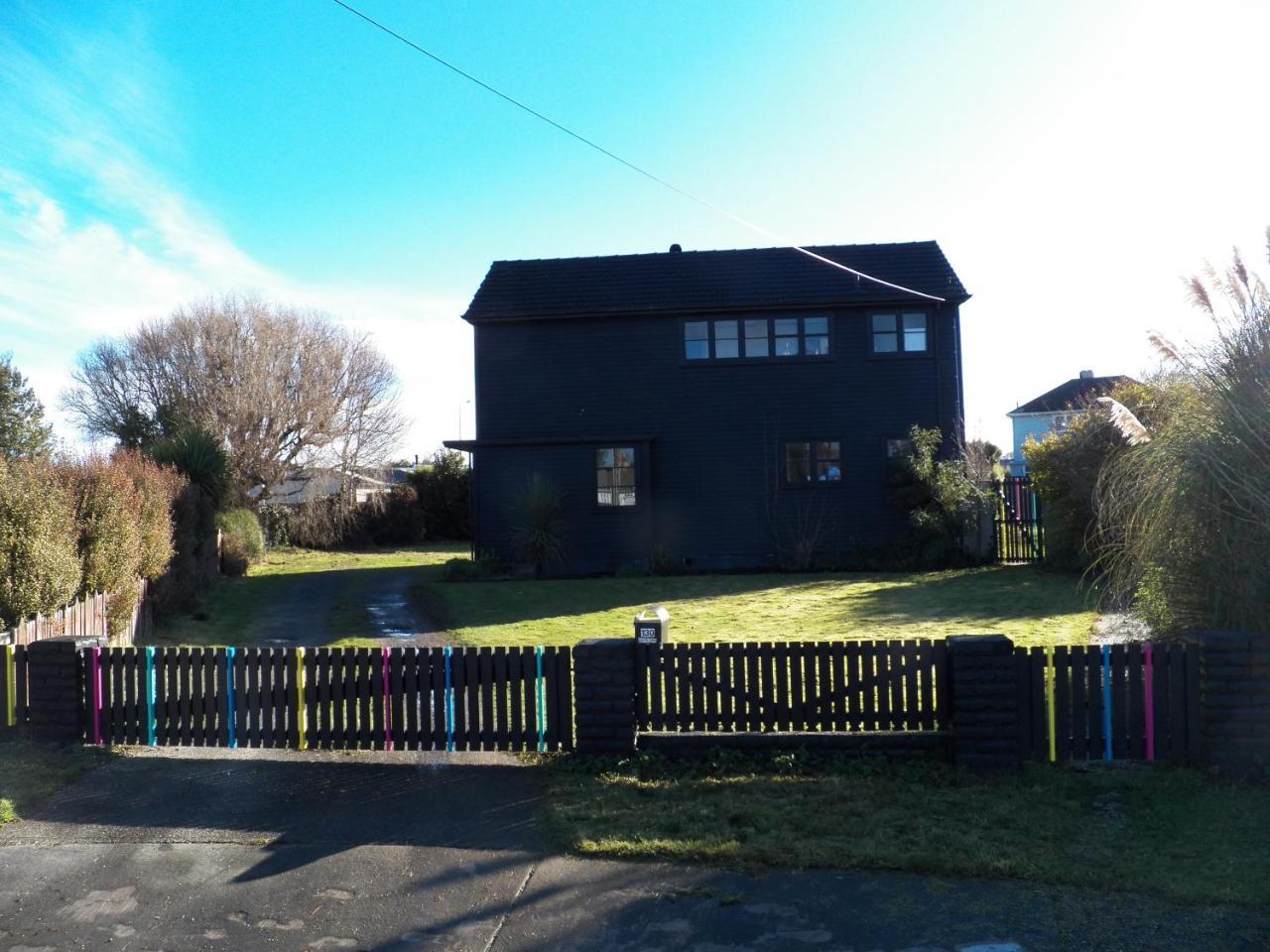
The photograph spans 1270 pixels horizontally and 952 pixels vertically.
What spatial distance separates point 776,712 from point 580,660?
4.61ft

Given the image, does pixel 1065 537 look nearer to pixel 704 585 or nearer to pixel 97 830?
pixel 704 585

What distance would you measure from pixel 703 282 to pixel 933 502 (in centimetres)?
693

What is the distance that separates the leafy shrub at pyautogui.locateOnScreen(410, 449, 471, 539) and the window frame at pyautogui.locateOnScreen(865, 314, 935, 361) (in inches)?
752

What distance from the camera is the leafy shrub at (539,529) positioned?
21031 mm

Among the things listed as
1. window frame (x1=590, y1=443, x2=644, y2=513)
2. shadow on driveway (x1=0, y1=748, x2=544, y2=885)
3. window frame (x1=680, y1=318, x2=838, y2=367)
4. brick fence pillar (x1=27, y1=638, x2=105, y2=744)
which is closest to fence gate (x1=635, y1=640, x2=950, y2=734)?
shadow on driveway (x1=0, y1=748, x2=544, y2=885)

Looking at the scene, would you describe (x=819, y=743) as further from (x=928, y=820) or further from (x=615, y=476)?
(x=615, y=476)

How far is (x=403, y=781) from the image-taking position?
6.82 m

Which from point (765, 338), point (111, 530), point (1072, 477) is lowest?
point (111, 530)

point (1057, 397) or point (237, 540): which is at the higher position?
point (1057, 397)

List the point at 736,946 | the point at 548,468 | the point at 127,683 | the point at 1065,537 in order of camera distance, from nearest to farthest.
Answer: the point at 736,946
the point at 127,683
the point at 1065,537
the point at 548,468

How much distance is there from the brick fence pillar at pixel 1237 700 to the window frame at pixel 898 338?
53.1ft

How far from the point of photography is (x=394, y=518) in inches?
1421

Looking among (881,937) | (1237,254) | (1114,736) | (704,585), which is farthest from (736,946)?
(704,585)

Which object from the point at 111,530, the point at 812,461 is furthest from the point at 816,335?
the point at 111,530
